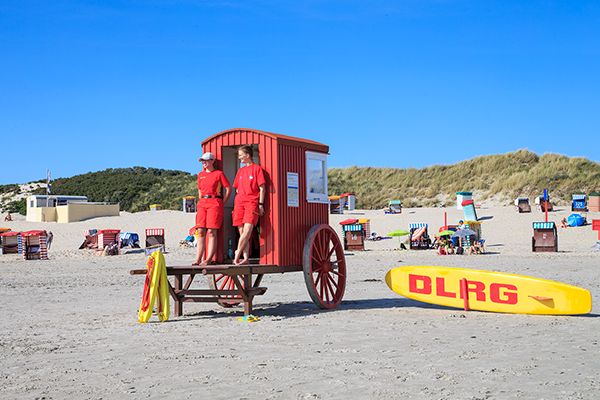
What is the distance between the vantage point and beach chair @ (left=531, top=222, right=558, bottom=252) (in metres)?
25.0

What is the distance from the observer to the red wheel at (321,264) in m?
11.2

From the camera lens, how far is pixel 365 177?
211ft

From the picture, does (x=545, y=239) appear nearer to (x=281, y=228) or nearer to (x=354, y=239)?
(x=354, y=239)

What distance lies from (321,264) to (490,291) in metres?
2.55

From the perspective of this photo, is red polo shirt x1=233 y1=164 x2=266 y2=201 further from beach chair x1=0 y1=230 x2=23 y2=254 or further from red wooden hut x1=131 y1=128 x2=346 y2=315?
beach chair x1=0 y1=230 x2=23 y2=254

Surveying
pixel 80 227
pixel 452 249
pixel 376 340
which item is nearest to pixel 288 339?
pixel 376 340

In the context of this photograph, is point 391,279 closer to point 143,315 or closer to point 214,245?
point 214,245

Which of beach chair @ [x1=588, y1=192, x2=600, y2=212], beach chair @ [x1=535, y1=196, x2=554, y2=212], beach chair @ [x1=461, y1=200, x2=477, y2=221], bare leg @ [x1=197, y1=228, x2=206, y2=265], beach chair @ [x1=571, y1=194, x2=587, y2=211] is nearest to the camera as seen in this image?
bare leg @ [x1=197, y1=228, x2=206, y2=265]

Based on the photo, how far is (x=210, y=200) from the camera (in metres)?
11.5

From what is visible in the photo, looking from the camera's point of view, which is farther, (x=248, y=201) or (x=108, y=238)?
(x=108, y=238)

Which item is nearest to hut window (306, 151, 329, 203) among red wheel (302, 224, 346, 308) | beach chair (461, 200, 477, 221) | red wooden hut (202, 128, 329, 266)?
red wooden hut (202, 128, 329, 266)

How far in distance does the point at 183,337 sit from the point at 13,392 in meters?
2.99

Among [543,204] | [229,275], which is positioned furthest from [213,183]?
[543,204]

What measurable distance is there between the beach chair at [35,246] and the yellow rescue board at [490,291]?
19.2m
